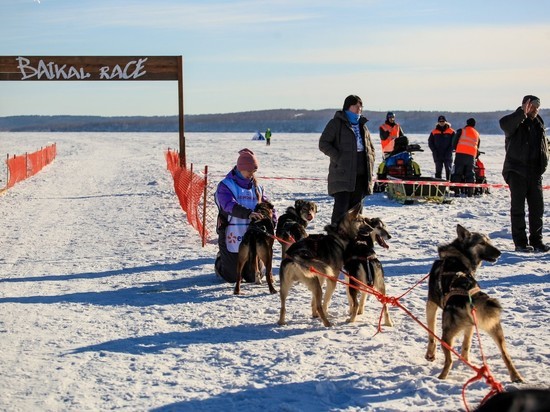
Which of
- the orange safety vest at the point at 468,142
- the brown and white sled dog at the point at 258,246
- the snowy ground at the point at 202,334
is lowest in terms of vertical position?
the snowy ground at the point at 202,334

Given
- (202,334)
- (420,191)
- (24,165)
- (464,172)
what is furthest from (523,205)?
(24,165)

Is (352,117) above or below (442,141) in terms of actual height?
above

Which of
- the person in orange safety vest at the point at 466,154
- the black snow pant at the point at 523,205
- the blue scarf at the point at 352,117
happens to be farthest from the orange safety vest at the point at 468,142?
the blue scarf at the point at 352,117

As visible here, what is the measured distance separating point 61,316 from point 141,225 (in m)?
5.80

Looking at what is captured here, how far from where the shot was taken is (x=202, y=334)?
5.51 metres

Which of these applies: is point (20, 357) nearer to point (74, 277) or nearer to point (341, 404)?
point (341, 404)

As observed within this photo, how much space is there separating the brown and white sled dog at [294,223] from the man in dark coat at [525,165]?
2.63 metres

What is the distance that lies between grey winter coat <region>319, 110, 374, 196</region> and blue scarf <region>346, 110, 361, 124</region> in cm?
3

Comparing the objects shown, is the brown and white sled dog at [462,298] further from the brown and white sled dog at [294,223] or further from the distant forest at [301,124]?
the distant forest at [301,124]

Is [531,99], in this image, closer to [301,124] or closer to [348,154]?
[348,154]

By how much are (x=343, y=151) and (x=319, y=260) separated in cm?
193

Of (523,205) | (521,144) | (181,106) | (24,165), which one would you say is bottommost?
(523,205)

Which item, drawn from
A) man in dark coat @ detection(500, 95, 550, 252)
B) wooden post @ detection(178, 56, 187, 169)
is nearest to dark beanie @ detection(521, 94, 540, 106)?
man in dark coat @ detection(500, 95, 550, 252)

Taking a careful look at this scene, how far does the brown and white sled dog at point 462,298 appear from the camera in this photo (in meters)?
4.17
